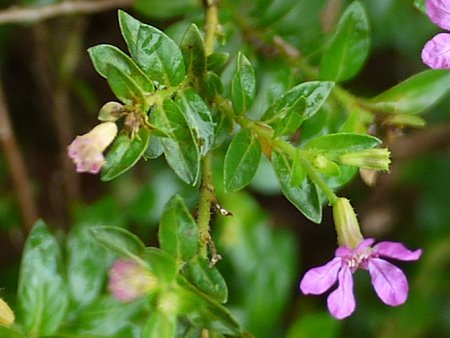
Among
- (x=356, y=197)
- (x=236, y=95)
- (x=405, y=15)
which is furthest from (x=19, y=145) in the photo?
(x=236, y=95)

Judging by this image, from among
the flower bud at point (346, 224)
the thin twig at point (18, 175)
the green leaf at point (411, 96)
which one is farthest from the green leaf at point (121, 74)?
the thin twig at point (18, 175)

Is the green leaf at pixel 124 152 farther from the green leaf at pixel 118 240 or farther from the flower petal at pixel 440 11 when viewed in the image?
the flower petal at pixel 440 11

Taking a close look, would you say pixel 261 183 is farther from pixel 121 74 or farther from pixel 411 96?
pixel 121 74

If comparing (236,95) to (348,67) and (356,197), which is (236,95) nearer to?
(348,67)

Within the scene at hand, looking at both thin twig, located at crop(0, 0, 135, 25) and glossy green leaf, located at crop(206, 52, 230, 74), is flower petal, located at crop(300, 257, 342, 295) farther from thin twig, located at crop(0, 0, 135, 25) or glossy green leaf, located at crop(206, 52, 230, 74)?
thin twig, located at crop(0, 0, 135, 25)

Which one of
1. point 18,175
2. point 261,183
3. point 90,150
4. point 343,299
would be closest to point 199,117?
point 90,150

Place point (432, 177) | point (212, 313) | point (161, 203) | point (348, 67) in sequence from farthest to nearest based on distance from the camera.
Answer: point (432, 177) < point (161, 203) < point (348, 67) < point (212, 313)

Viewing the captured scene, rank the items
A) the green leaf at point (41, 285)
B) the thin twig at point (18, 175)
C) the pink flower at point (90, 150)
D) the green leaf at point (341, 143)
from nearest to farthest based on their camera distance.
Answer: the pink flower at point (90, 150) → the green leaf at point (341, 143) → the green leaf at point (41, 285) → the thin twig at point (18, 175)
